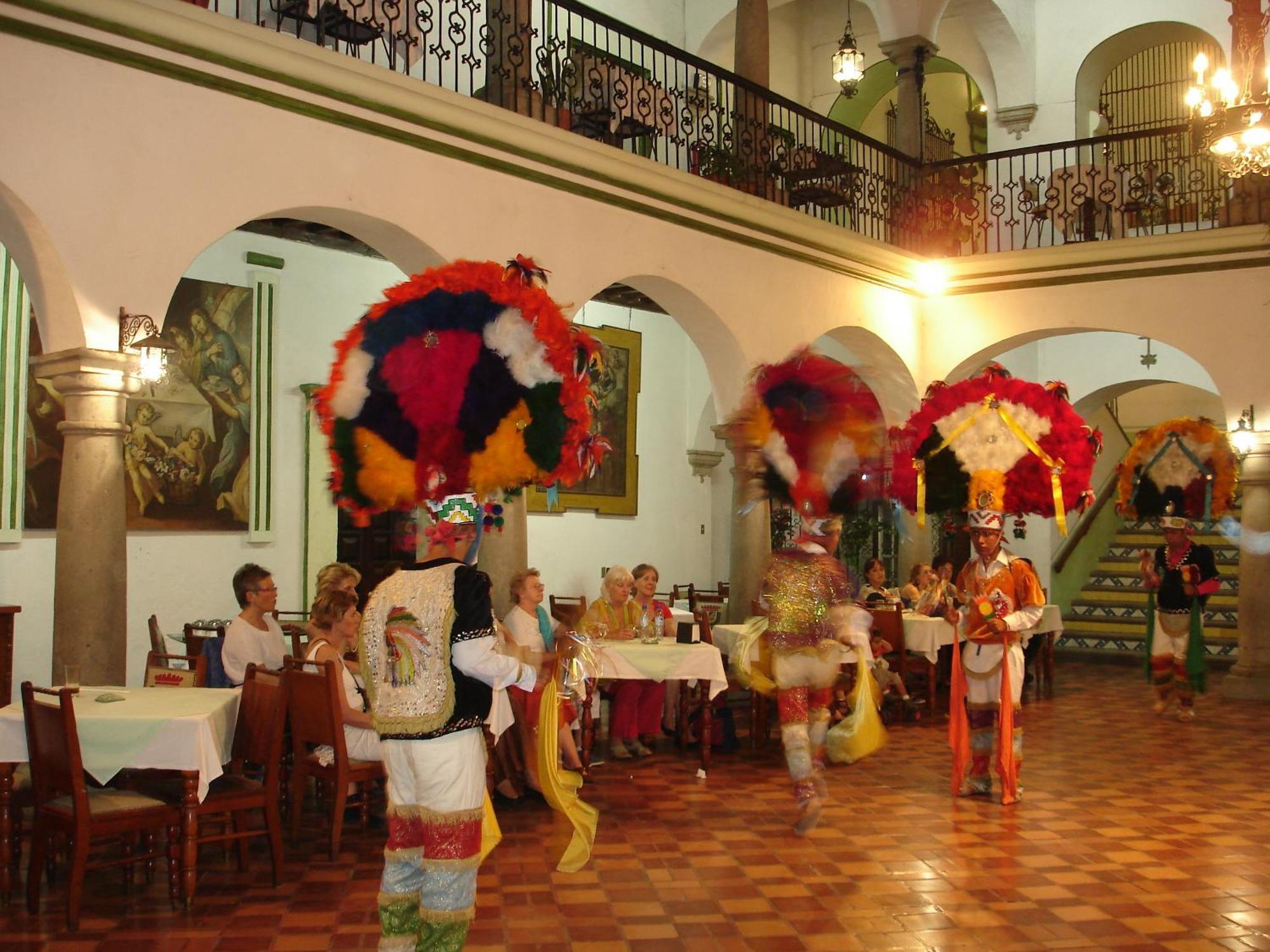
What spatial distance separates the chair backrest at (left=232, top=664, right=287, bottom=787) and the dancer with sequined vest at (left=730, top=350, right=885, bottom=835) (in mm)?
2558

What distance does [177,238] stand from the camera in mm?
7137

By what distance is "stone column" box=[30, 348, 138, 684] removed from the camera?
6781 mm

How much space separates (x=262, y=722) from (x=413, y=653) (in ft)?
6.13

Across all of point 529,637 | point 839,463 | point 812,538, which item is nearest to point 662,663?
point 529,637

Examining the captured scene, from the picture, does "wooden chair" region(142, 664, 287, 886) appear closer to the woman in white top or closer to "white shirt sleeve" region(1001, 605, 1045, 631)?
the woman in white top

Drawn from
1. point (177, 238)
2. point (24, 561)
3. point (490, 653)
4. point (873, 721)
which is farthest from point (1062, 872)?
point (24, 561)

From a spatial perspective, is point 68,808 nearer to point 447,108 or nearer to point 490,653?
point 490,653

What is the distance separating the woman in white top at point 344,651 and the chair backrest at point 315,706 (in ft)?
0.22

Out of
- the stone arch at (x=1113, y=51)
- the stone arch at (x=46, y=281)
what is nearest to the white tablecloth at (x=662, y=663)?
the stone arch at (x=46, y=281)

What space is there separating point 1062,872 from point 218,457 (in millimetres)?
7610

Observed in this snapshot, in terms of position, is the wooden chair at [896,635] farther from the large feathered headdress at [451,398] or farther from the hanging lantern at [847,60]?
the hanging lantern at [847,60]

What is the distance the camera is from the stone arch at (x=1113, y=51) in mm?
15812

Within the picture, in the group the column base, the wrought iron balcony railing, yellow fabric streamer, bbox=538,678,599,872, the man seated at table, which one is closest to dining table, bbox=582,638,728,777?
the man seated at table

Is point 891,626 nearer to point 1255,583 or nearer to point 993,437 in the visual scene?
point 993,437
